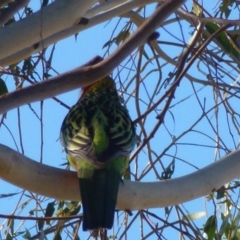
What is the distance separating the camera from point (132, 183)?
3080 millimetres

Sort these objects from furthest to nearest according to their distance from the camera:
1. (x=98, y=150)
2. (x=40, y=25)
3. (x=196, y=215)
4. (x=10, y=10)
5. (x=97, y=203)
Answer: (x=196, y=215)
(x=98, y=150)
(x=40, y=25)
(x=97, y=203)
(x=10, y=10)

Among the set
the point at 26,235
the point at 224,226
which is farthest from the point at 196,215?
the point at 26,235

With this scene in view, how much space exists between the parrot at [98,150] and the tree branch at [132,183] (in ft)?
0.23

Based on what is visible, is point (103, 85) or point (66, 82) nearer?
point (66, 82)

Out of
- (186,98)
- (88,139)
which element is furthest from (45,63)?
(186,98)

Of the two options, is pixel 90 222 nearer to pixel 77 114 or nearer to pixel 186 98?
pixel 77 114

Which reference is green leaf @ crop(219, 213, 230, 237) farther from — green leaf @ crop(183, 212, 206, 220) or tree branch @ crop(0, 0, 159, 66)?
tree branch @ crop(0, 0, 159, 66)

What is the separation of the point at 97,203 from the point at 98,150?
307mm

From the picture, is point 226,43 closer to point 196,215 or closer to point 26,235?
point 196,215

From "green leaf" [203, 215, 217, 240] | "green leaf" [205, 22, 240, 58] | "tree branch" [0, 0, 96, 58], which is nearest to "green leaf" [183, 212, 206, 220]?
"green leaf" [203, 215, 217, 240]

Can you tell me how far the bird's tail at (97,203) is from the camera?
9.92 ft

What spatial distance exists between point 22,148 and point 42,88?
1.20 m

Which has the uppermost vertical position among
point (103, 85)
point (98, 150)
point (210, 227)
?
point (103, 85)

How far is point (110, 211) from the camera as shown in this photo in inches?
119
